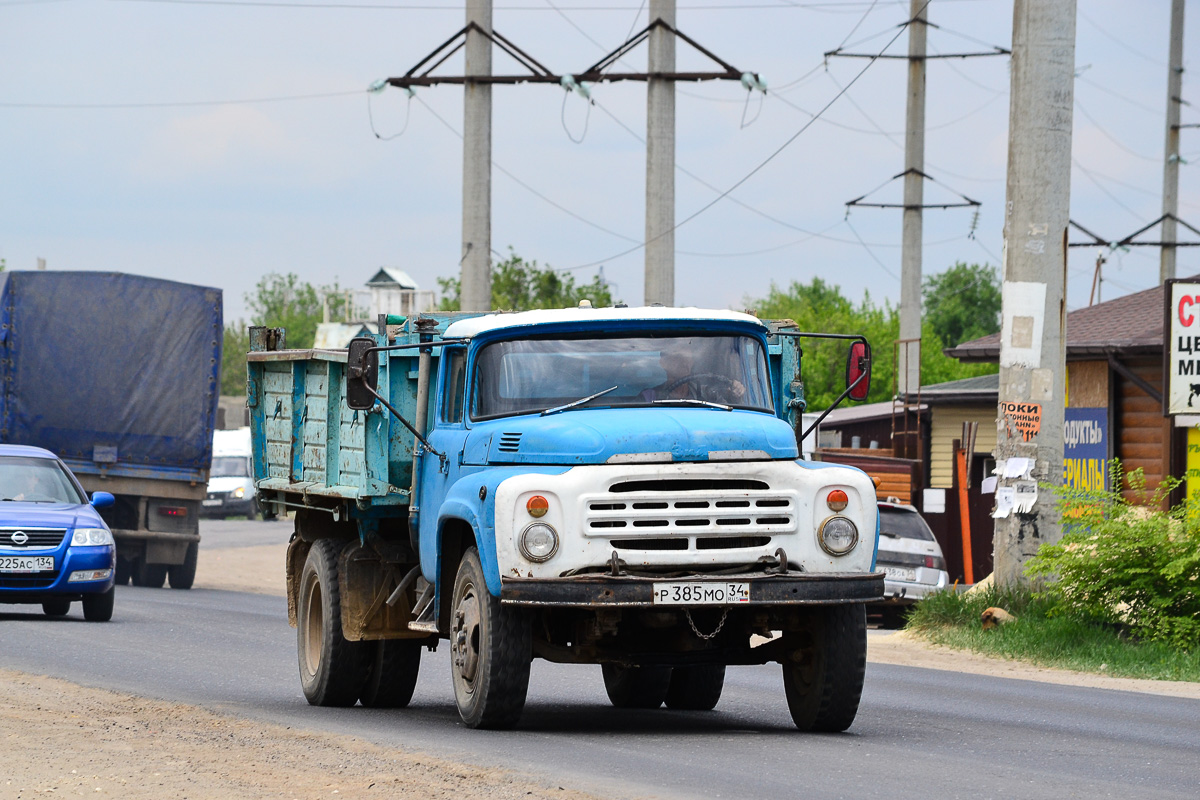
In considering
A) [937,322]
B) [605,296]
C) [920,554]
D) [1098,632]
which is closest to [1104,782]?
[1098,632]

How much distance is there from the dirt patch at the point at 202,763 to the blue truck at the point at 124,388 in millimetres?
14950

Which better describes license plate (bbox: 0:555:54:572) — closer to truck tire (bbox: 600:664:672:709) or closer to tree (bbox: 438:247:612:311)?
truck tire (bbox: 600:664:672:709)

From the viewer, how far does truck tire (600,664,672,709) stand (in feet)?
40.8

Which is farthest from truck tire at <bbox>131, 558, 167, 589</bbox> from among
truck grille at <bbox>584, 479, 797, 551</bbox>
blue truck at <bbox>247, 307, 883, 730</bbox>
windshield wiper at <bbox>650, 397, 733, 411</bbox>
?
truck grille at <bbox>584, 479, 797, 551</bbox>

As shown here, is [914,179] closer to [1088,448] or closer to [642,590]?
[1088,448]

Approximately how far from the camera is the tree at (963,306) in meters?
113

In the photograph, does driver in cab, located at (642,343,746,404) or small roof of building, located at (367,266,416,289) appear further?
small roof of building, located at (367,266,416,289)

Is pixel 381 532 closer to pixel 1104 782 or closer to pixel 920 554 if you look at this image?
pixel 1104 782

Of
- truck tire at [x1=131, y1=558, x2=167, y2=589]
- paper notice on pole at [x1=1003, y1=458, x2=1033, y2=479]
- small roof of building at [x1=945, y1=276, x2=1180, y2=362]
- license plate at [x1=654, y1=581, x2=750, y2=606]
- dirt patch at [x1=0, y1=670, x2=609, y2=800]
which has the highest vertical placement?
small roof of building at [x1=945, y1=276, x2=1180, y2=362]

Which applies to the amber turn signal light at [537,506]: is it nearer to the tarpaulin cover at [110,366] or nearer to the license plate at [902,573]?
the license plate at [902,573]

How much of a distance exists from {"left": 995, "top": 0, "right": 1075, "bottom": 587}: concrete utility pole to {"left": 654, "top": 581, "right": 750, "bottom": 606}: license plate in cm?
910

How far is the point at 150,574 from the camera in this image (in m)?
27.8

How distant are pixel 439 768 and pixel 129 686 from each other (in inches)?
200

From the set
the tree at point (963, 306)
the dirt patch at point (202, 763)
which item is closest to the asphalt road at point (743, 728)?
the dirt patch at point (202, 763)
